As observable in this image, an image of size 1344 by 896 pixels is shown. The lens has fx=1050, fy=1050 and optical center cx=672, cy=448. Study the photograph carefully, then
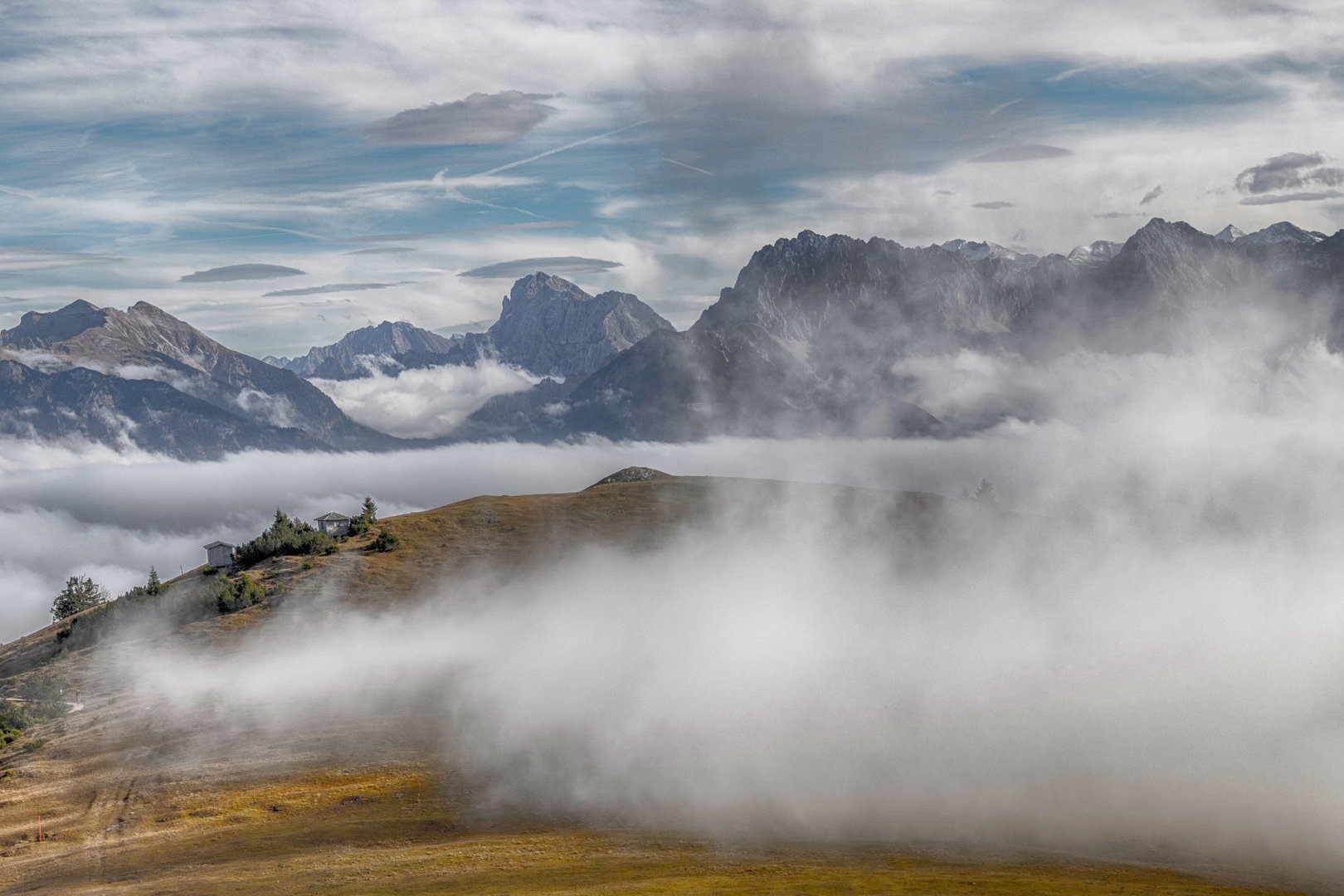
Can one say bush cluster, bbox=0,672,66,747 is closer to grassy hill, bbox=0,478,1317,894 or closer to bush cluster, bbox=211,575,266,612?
grassy hill, bbox=0,478,1317,894

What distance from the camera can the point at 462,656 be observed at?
175375 millimetres

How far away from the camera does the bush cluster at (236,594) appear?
192750 millimetres

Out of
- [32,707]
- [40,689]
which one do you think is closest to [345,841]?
[32,707]

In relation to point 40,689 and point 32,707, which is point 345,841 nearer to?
point 32,707

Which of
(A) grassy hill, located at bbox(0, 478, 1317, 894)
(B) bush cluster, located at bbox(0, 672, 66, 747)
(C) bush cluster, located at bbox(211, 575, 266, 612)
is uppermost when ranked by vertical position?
(C) bush cluster, located at bbox(211, 575, 266, 612)

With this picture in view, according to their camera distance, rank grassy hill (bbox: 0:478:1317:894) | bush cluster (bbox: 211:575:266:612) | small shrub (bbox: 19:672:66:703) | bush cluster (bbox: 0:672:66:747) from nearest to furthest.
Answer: grassy hill (bbox: 0:478:1317:894) → bush cluster (bbox: 0:672:66:747) → small shrub (bbox: 19:672:66:703) → bush cluster (bbox: 211:575:266:612)

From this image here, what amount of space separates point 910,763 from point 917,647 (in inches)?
2415

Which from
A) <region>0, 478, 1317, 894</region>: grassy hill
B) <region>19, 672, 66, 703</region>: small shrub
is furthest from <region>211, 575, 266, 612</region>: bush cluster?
<region>0, 478, 1317, 894</region>: grassy hill

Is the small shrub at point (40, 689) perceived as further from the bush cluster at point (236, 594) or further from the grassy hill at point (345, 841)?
the bush cluster at point (236, 594)

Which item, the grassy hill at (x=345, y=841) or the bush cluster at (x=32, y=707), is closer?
the grassy hill at (x=345, y=841)

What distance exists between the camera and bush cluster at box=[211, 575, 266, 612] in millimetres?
192750

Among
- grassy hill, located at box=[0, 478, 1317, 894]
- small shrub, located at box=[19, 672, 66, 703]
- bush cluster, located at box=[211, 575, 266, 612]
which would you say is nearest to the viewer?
grassy hill, located at box=[0, 478, 1317, 894]

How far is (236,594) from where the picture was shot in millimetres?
195875

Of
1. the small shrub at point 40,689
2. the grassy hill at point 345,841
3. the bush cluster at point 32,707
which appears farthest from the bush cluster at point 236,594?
the grassy hill at point 345,841
